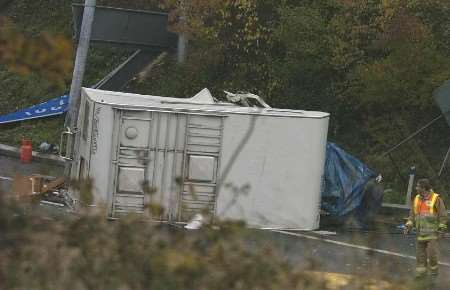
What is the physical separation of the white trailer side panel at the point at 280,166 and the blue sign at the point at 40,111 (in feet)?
34.0

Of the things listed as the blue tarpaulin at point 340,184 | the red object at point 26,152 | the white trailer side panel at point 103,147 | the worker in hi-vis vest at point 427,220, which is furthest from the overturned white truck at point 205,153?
the red object at point 26,152

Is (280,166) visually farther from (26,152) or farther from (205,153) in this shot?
(26,152)

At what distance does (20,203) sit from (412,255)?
1070cm

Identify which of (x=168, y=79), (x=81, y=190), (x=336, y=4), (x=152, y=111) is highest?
(x=336, y=4)

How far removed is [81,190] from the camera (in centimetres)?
517

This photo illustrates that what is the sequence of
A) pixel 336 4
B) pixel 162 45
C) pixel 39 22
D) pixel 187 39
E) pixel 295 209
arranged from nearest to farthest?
pixel 295 209 < pixel 336 4 < pixel 187 39 < pixel 162 45 < pixel 39 22


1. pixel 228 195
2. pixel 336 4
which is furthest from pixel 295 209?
pixel 336 4

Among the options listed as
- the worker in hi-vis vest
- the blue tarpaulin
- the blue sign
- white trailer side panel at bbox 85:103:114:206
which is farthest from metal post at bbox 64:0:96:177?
the worker in hi-vis vest

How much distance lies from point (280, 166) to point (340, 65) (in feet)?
22.8

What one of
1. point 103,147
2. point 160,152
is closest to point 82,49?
point 103,147

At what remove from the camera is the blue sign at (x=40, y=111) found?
2498 centimetres

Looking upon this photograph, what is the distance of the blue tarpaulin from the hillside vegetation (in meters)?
2.54

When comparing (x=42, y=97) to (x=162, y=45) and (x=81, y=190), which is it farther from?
(x=81, y=190)

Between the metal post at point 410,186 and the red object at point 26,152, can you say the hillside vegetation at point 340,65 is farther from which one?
the red object at point 26,152
